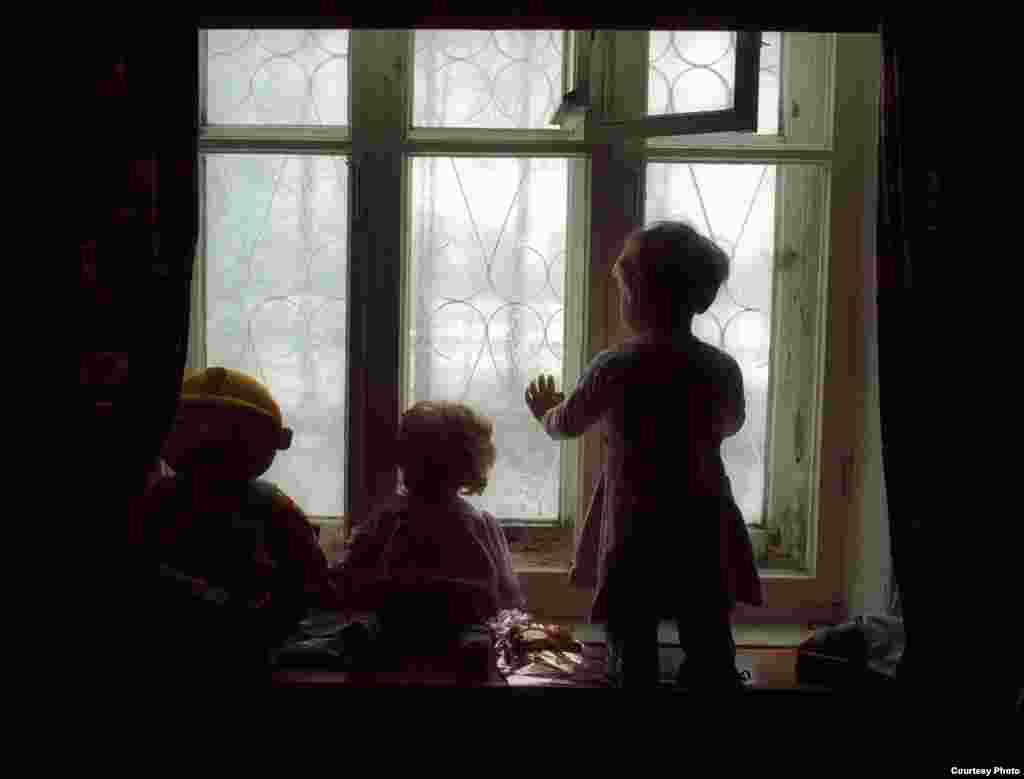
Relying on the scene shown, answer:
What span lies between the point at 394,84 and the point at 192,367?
2.50 feet

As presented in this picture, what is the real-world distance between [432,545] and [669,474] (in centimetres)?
49

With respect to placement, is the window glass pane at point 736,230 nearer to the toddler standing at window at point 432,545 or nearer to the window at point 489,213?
the window at point 489,213

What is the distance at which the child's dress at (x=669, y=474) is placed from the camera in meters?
1.47

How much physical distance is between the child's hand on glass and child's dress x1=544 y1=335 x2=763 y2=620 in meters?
0.11

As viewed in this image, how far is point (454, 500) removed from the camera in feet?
5.56

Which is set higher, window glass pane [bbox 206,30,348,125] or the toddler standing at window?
window glass pane [bbox 206,30,348,125]

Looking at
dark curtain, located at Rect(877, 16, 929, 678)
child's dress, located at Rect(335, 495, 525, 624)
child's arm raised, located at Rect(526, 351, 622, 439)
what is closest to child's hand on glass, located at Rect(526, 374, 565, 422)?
child's arm raised, located at Rect(526, 351, 622, 439)

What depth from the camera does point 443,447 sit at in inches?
64.5

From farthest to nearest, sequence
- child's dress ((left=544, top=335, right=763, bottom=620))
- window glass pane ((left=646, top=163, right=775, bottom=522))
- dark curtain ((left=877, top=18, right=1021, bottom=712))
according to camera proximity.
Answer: window glass pane ((left=646, top=163, right=775, bottom=522)), child's dress ((left=544, top=335, right=763, bottom=620)), dark curtain ((left=877, top=18, right=1021, bottom=712))

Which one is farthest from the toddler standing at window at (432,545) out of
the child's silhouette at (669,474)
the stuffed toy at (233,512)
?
the child's silhouette at (669,474)

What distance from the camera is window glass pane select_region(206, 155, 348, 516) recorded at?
71.5 inches

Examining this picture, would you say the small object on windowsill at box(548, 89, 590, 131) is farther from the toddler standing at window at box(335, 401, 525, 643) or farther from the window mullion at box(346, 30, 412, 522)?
the toddler standing at window at box(335, 401, 525, 643)

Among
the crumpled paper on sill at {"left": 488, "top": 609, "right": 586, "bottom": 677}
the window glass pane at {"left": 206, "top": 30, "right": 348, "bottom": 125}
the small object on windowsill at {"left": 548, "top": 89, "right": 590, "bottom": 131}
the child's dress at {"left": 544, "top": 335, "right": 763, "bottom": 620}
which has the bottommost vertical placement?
the crumpled paper on sill at {"left": 488, "top": 609, "right": 586, "bottom": 677}

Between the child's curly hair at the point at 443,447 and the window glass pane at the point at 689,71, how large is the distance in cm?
77
